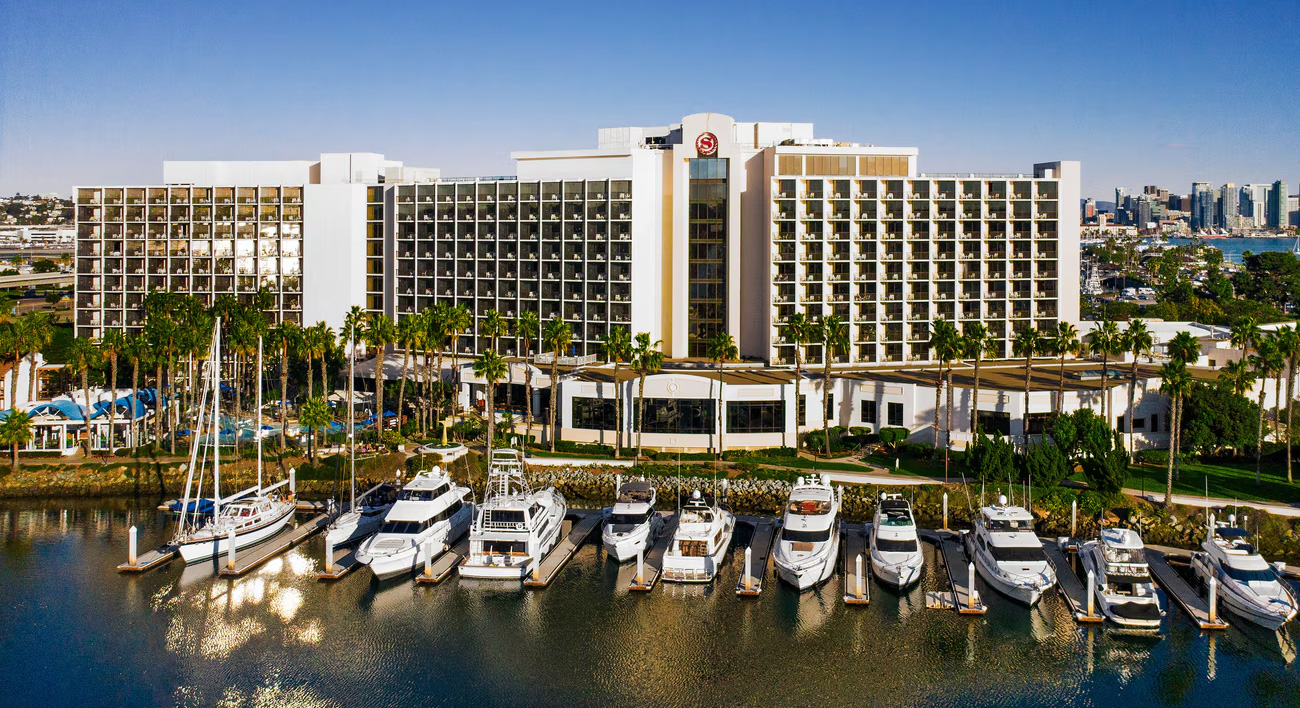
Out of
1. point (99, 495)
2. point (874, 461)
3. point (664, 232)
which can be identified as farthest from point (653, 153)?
point (99, 495)

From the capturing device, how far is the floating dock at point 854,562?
5047cm

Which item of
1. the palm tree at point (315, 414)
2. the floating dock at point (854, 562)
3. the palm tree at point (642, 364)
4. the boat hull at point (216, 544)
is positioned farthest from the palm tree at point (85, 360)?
the floating dock at point (854, 562)

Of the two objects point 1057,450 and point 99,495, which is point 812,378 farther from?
point 99,495

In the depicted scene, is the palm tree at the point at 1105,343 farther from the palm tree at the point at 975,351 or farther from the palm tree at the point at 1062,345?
the palm tree at the point at 975,351

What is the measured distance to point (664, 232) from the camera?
100m

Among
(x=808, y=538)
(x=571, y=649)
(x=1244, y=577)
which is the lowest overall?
(x=571, y=649)

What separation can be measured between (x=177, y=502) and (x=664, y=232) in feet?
163

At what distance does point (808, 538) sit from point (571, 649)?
46.6 ft

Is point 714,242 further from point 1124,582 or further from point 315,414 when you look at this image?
point 1124,582

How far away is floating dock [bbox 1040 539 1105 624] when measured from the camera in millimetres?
47781

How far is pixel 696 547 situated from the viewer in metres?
54.2

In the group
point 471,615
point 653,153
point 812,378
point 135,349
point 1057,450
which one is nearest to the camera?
point 471,615

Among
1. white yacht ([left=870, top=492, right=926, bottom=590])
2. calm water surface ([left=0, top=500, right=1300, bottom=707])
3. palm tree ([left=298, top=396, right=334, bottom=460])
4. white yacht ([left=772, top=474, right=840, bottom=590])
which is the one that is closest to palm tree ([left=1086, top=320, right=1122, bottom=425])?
white yacht ([left=870, top=492, right=926, bottom=590])

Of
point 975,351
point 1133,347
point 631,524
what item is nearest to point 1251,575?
point 1133,347
